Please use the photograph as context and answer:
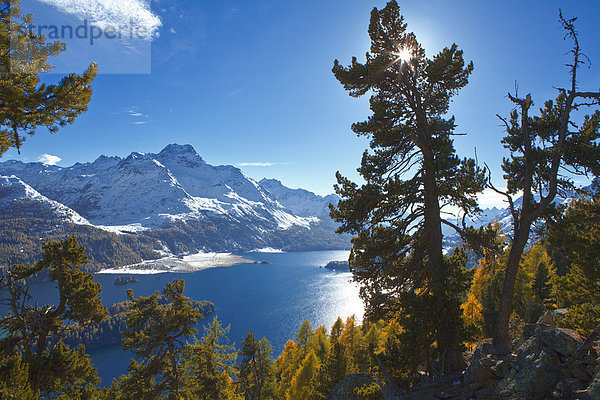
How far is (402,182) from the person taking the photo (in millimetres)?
11969

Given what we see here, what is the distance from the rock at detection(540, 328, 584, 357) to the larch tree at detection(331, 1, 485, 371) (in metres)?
3.11

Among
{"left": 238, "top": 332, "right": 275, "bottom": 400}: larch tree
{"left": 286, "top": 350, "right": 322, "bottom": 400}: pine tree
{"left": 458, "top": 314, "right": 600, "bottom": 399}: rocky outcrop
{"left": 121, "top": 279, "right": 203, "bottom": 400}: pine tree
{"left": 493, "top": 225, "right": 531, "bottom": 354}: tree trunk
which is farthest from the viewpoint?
{"left": 238, "top": 332, "right": 275, "bottom": 400}: larch tree

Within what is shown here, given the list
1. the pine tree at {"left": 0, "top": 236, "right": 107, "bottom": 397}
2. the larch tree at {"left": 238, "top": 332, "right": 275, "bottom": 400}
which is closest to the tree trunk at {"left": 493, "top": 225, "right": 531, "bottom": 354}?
the pine tree at {"left": 0, "top": 236, "right": 107, "bottom": 397}

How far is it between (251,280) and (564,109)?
20074 centimetres

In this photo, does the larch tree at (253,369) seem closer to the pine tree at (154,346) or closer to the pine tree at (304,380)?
the pine tree at (304,380)

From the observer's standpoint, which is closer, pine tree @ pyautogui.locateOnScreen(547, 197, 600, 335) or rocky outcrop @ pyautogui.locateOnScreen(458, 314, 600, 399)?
rocky outcrop @ pyautogui.locateOnScreen(458, 314, 600, 399)

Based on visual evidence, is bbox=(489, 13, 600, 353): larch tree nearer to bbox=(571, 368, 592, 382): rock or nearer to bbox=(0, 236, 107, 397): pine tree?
bbox=(571, 368, 592, 382): rock

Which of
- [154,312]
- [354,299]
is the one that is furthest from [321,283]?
[154,312]

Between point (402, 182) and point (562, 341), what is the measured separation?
22.8 ft

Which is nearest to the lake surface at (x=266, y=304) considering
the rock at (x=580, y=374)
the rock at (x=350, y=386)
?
the rock at (x=350, y=386)

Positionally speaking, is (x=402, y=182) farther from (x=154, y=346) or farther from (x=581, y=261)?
(x=154, y=346)

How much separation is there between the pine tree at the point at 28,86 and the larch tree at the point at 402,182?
33.2 feet

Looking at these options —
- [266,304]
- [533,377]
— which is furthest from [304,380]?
[266,304]

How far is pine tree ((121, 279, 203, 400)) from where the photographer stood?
54.4 ft
